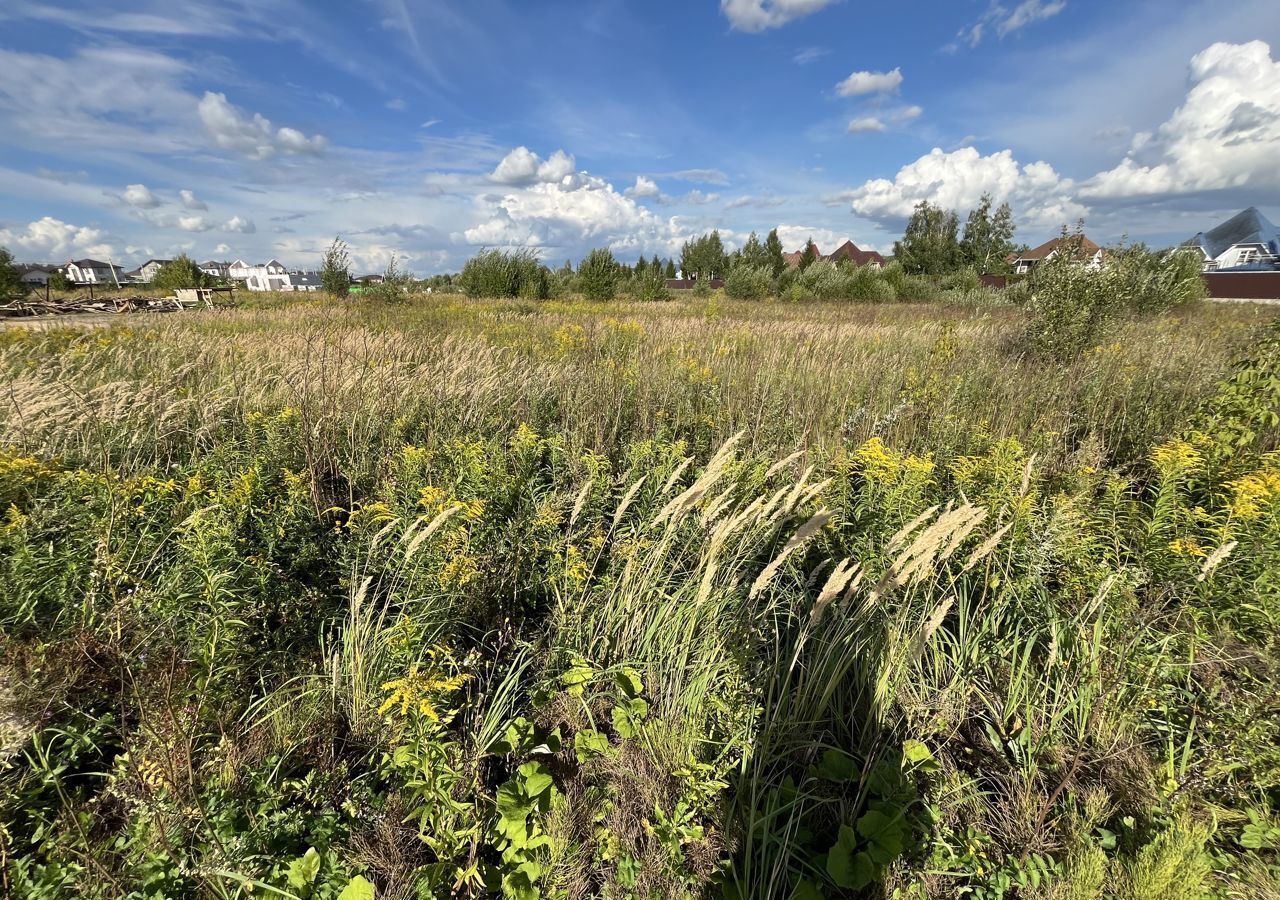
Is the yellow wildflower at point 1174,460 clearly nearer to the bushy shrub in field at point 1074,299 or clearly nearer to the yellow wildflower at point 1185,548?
the yellow wildflower at point 1185,548

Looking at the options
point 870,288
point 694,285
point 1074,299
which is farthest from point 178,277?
point 1074,299

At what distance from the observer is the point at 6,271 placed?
26.8 m

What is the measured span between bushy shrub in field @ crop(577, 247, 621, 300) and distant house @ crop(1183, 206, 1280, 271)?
248 ft

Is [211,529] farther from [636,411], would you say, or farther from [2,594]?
[636,411]

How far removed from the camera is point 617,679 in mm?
2086

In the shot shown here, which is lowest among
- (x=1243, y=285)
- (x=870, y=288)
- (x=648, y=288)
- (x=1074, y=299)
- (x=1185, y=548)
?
(x=1185, y=548)

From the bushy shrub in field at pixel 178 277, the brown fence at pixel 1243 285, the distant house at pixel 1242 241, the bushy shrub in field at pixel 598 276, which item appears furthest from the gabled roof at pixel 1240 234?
the bushy shrub in field at pixel 178 277

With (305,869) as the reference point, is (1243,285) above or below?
above

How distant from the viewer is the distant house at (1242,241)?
197ft

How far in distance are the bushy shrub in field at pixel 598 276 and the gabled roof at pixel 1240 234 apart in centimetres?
8470

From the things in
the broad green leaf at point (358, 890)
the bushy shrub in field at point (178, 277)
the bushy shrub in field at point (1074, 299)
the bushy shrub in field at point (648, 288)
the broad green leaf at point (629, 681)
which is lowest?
the broad green leaf at point (629, 681)

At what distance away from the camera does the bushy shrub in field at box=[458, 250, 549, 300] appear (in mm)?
19406

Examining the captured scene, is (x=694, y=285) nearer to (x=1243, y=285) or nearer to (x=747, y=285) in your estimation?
(x=747, y=285)

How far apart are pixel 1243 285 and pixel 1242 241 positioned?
62.9 metres
